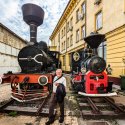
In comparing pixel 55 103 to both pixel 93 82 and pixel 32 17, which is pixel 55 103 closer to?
pixel 93 82

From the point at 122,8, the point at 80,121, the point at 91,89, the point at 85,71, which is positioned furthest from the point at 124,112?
the point at 122,8

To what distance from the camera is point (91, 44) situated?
917 cm

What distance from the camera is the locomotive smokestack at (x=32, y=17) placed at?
32.1 feet

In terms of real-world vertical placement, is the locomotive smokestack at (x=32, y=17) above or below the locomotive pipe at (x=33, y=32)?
above

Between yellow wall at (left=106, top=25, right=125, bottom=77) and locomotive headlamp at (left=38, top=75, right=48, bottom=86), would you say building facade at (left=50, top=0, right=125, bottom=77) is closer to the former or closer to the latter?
yellow wall at (left=106, top=25, right=125, bottom=77)

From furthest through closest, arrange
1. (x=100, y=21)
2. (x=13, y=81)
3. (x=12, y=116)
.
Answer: (x=100, y=21), (x=13, y=81), (x=12, y=116)

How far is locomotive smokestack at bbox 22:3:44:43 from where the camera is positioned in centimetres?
980

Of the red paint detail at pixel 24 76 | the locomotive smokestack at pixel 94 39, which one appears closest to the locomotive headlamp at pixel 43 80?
the red paint detail at pixel 24 76

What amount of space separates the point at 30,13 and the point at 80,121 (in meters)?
6.80

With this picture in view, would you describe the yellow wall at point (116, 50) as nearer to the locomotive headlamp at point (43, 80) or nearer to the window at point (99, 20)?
the window at point (99, 20)

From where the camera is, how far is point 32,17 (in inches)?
395

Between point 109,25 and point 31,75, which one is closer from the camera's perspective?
point 31,75

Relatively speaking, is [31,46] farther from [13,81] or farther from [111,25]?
[111,25]

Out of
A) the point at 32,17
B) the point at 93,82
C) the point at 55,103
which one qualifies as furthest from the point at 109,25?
the point at 55,103
